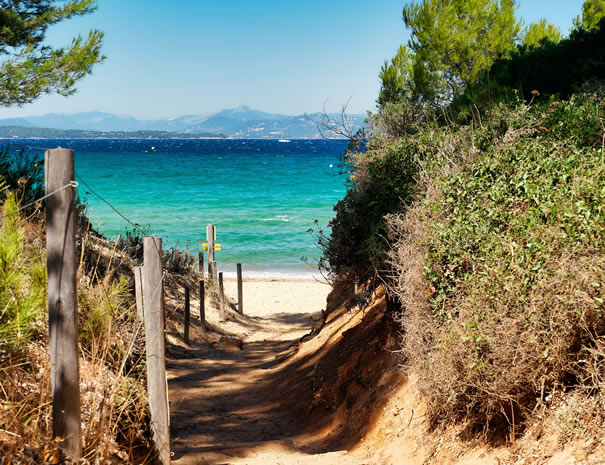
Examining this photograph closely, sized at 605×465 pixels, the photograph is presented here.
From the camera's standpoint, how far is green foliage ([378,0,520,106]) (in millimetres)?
18453

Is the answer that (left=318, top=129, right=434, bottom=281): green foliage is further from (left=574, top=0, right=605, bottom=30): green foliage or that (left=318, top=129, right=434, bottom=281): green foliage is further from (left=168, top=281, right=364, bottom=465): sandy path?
(left=574, top=0, right=605, bottom=30): green foliage

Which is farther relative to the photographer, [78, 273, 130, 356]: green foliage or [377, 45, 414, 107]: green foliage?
[377, 45, 414, 107]: green foliage

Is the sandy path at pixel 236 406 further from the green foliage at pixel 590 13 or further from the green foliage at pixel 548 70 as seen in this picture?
the green foliage at pixel 590 13

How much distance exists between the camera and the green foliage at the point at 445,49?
727 inches

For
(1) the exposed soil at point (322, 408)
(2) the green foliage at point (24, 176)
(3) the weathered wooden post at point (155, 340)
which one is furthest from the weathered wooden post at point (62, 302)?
(2) the green foliage at point (24, 176)

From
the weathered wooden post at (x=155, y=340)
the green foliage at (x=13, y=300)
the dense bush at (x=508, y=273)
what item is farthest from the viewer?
the weathered wooden post at (x=155, y=340)

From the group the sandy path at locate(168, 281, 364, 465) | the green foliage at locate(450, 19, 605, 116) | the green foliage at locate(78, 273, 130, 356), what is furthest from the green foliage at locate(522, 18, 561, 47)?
the green foliage at locate(78, 273, 130, 356)

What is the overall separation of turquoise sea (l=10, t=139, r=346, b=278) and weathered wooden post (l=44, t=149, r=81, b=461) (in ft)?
31.6

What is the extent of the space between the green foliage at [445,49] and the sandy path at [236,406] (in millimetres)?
8471

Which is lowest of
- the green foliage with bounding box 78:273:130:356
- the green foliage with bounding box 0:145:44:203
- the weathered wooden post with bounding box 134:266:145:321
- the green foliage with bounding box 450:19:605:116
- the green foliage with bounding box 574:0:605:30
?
the weathered wooden post with bounding box 134:266:145:321

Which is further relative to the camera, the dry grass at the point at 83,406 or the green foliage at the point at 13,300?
the green foliage at the point at 13,300

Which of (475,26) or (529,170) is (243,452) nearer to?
(529,170)

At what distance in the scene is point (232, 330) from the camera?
17562 mm

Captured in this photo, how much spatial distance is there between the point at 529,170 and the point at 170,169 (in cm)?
7480
